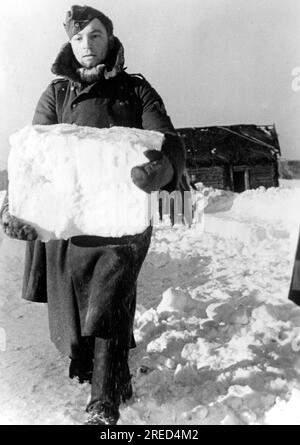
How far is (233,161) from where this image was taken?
14.1 m

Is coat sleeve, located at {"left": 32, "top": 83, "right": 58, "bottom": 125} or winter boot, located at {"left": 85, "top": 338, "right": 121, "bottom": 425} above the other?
coat sleeve, located at {"left": 32, "top": 83, "right": 58, "bottom": 125}

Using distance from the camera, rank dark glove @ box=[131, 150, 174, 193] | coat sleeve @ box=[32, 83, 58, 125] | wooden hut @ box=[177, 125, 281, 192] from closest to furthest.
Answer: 1. dark glove @ box=[131, 150, 174, 193]
2. coat sleeve @ box=[32, 83, 58, 125]
3. wooden hut @ box=[177, 125, 281, 192]

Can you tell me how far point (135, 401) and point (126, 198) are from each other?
994 mm

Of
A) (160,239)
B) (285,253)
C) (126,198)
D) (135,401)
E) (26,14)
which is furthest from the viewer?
(160,239)

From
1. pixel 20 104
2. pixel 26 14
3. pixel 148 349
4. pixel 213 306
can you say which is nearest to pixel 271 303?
pixel 213 306

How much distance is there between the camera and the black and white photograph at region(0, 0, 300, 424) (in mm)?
1932

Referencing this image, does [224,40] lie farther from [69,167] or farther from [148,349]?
[148,349]

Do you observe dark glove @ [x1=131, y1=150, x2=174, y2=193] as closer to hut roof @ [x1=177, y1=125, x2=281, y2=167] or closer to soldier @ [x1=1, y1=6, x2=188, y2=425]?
soldier @ [x1=1, y1=6, x2=188, y2=425]

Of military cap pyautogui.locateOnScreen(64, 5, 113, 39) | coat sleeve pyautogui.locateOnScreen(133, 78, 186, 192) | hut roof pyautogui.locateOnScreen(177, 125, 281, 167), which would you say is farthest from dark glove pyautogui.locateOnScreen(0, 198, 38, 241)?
hut roof pyautogui.locateOnScreen(177, 125, 281, 167)

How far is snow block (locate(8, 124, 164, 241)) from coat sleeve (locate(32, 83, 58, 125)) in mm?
260

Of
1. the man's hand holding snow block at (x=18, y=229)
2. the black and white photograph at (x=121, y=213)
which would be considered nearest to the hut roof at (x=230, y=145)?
the black and white photograph at (x=121, y=213)

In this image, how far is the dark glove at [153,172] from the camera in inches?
73.4

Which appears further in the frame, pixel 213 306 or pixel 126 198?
pixel 213 306

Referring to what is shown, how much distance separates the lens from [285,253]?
199 inches
